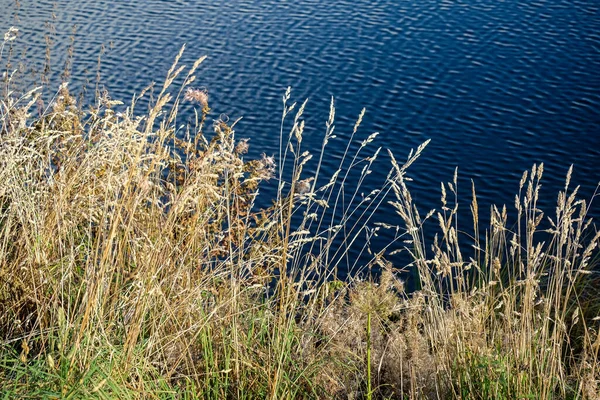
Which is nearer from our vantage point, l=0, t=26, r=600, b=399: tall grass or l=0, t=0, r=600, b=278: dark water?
l=0, t=26, r=600, b=399: tall grass

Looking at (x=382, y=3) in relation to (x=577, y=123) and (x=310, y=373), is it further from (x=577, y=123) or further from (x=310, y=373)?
(x=310, y=373)

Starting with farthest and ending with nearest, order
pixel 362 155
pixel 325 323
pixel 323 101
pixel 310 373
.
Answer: pixel 323 101
pixel 362 155
pixel 325 323
pixel 310 373

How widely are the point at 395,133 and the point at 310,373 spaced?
10.1 metres

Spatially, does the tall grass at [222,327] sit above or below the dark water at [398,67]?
above

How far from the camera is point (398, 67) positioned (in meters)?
15.8

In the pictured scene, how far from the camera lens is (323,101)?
568 inches

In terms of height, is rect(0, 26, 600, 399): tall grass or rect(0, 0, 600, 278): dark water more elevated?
rect(0, 26, 600, 399): tall grass

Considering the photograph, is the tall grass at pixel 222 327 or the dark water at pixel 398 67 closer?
the tall grass at pixel 222 327

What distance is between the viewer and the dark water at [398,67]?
12.6 meters

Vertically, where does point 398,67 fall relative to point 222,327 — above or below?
below

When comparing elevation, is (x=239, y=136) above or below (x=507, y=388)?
below

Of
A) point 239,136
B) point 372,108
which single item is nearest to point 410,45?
point 372,108

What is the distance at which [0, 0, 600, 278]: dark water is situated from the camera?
12.6 m

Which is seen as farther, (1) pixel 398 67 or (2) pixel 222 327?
(1) pixel 398 67
